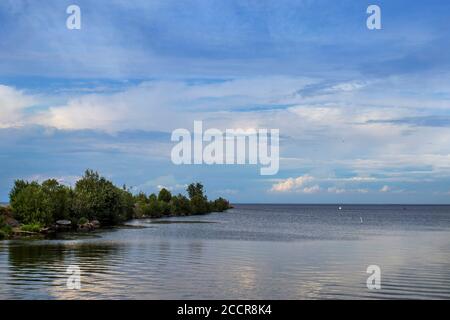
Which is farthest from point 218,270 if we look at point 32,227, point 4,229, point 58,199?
point 58,199

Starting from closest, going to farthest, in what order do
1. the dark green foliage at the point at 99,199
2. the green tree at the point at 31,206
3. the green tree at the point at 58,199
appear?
the green tree at the point at 31,206
the green tree at the point at 58,199
the dark green foliage at the point at 99,199

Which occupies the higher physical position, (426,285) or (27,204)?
(27,204)

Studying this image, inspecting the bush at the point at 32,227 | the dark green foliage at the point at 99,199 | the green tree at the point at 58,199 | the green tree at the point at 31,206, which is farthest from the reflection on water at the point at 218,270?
the dark green foliage at the point at 99,199

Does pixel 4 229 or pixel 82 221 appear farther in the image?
pixel 82 221

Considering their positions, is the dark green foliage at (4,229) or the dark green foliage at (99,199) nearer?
the dark green foliage at (4,229)

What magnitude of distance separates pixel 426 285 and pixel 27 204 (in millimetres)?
75682

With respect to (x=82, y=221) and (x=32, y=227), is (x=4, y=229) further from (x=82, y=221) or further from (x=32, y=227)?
(x=82, y=221)

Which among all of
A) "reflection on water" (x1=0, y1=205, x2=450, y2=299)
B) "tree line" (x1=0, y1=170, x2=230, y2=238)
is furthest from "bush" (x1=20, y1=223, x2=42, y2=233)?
"reflection on water" (x1=0, y1=205, x2=450, y2=299)

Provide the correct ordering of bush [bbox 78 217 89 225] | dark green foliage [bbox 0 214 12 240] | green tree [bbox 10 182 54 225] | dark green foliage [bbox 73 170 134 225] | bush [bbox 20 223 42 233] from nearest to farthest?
dark green foliage [bbox 0 214 12 240]
bush [bbox 20 223 42 233]
green tree [bbox 10 182 54 225]
bush [bbox 78 217 89 225]
dark green foliage [bbox 73 170 134 225]

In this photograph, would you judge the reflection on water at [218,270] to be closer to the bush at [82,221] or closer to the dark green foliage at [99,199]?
the bush at [82,221]

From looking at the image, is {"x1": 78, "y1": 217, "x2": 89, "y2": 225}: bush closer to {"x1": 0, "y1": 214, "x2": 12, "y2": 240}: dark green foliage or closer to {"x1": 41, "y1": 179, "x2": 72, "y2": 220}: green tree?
{"x1": 41, "y1": 179, "x2": 72, "y2": 220}: green tree
